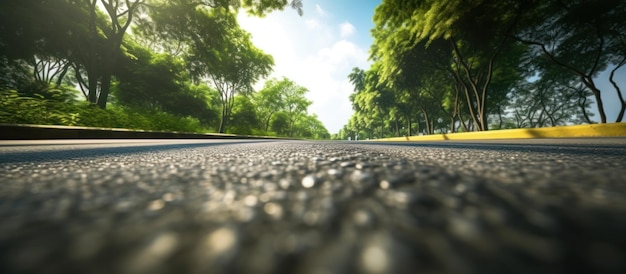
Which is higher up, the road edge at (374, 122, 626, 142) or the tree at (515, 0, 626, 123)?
the tree at (515, 0, 626, 123)

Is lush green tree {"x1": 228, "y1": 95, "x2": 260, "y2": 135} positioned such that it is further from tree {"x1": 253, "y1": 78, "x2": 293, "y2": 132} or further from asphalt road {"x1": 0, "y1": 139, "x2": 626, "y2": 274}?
asphalt road {"x1": 0, "y1": 139, "x2": 626, "y2": 274}

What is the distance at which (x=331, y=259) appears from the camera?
0.71 ft

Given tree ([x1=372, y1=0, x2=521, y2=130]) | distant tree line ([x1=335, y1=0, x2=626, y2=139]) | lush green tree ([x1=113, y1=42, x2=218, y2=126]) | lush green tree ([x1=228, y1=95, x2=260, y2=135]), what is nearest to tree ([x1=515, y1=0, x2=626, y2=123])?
distant tree line ([x1=335, y1=0, x2=626, y2=139])

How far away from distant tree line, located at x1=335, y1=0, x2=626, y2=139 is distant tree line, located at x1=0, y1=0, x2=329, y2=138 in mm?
6187

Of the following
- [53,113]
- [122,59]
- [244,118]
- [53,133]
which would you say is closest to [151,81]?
[122,59]

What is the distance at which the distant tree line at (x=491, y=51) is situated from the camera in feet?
31.1

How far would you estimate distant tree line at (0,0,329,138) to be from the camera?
9.13m

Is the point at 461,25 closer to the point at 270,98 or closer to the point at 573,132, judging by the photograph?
the point at 573,132

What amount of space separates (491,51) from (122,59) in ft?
74.1

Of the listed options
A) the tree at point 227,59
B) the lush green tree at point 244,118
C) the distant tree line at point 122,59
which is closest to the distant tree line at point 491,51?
the distant tree line at point 122,59

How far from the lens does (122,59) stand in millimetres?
15242

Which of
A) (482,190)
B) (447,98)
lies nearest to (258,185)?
(482,190)

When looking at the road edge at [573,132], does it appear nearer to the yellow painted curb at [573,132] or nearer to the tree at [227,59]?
the yellow painted curb at [573,132]

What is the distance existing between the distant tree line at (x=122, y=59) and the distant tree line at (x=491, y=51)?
619cm
